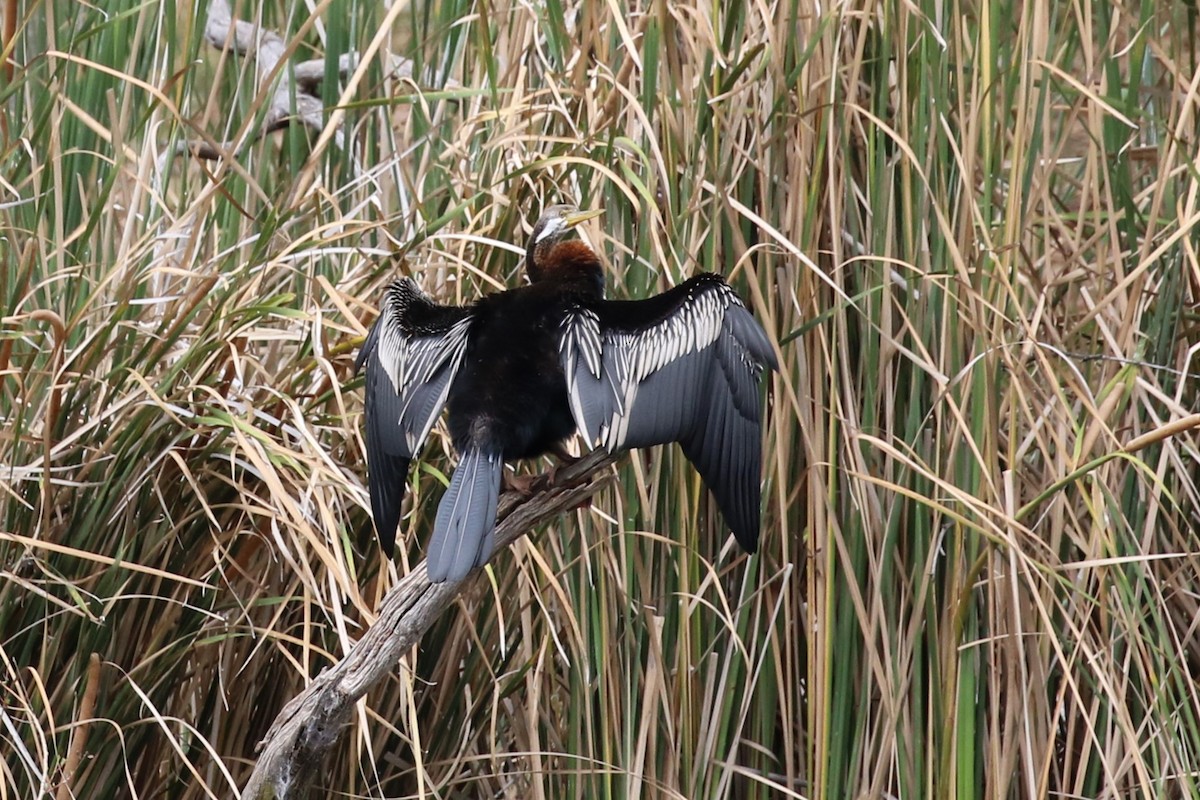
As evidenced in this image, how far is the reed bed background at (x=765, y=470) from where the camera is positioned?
2.02 m

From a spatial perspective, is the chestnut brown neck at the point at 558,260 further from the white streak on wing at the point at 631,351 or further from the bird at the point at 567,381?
the white streak on wing at the point at 631,351

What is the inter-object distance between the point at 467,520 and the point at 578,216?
63 cm

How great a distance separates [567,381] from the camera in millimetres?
2051

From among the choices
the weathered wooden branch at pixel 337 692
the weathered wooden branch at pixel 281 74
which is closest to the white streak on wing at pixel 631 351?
the weathered wooden branch at pixel 337 692

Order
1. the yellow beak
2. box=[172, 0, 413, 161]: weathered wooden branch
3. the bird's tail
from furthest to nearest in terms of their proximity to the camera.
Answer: box=[172, 0, 413, 161]: weathered wooden branch → the yellow beak → the bird's tail

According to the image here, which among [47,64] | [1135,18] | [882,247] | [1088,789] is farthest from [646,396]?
[47,64]

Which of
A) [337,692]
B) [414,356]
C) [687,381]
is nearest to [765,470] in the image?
[687,381]

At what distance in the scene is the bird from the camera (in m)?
1.97

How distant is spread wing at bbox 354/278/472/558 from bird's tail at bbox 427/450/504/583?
99 mm

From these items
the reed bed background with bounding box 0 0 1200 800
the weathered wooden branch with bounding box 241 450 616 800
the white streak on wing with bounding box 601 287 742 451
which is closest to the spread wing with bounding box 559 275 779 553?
the white streak on wing with bounding box 601 287 742 451

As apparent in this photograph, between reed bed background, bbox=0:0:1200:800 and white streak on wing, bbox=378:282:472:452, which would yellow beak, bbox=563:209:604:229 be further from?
white streak on wing, bbox=378:282:472:452

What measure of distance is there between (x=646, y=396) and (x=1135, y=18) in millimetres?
1151

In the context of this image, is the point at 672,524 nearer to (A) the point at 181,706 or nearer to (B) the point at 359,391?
(B) the point at 359,391

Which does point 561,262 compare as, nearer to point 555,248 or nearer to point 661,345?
point 555,248
